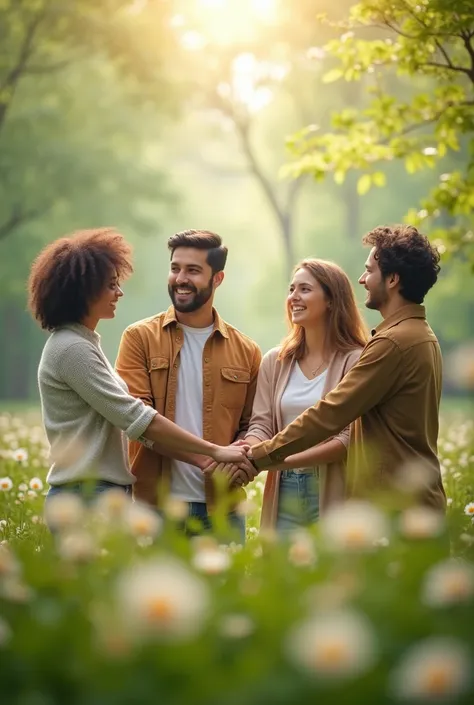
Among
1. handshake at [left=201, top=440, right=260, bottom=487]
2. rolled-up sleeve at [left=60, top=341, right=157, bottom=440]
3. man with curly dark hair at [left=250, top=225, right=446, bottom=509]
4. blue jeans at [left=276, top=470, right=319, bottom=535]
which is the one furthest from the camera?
handshake at [left=201, top=440, right=260, bottom=487]

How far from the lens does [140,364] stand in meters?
5.85

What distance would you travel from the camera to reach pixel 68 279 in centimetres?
500

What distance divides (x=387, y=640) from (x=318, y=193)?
1420 inches

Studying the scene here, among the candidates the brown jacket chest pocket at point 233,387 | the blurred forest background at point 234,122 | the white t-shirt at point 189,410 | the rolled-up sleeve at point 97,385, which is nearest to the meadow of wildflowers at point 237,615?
the rolled-up sleeve at point 97,385

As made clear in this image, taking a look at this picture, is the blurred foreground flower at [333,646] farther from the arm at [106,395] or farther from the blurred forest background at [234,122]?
the blurred forest background at [234,122]

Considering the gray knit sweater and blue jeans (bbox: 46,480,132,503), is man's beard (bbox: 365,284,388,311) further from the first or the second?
blue jeans (bbox: 46,480,132,503)

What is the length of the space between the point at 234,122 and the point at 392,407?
22.3m

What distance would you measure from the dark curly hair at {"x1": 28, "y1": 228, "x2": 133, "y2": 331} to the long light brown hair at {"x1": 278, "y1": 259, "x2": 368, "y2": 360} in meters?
1.21

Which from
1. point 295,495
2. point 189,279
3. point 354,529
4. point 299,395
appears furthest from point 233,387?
point 354,529

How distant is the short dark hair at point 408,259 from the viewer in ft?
17.0

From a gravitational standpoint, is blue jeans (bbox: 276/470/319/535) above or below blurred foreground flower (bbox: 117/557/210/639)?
below

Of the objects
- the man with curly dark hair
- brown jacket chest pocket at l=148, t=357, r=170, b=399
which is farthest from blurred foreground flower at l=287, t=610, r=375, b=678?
brown jacket chest pocket at l=148, t=357, r=170, b=399

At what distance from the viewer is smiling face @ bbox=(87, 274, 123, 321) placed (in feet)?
16.7

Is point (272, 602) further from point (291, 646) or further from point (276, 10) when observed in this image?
point (276, 10)
